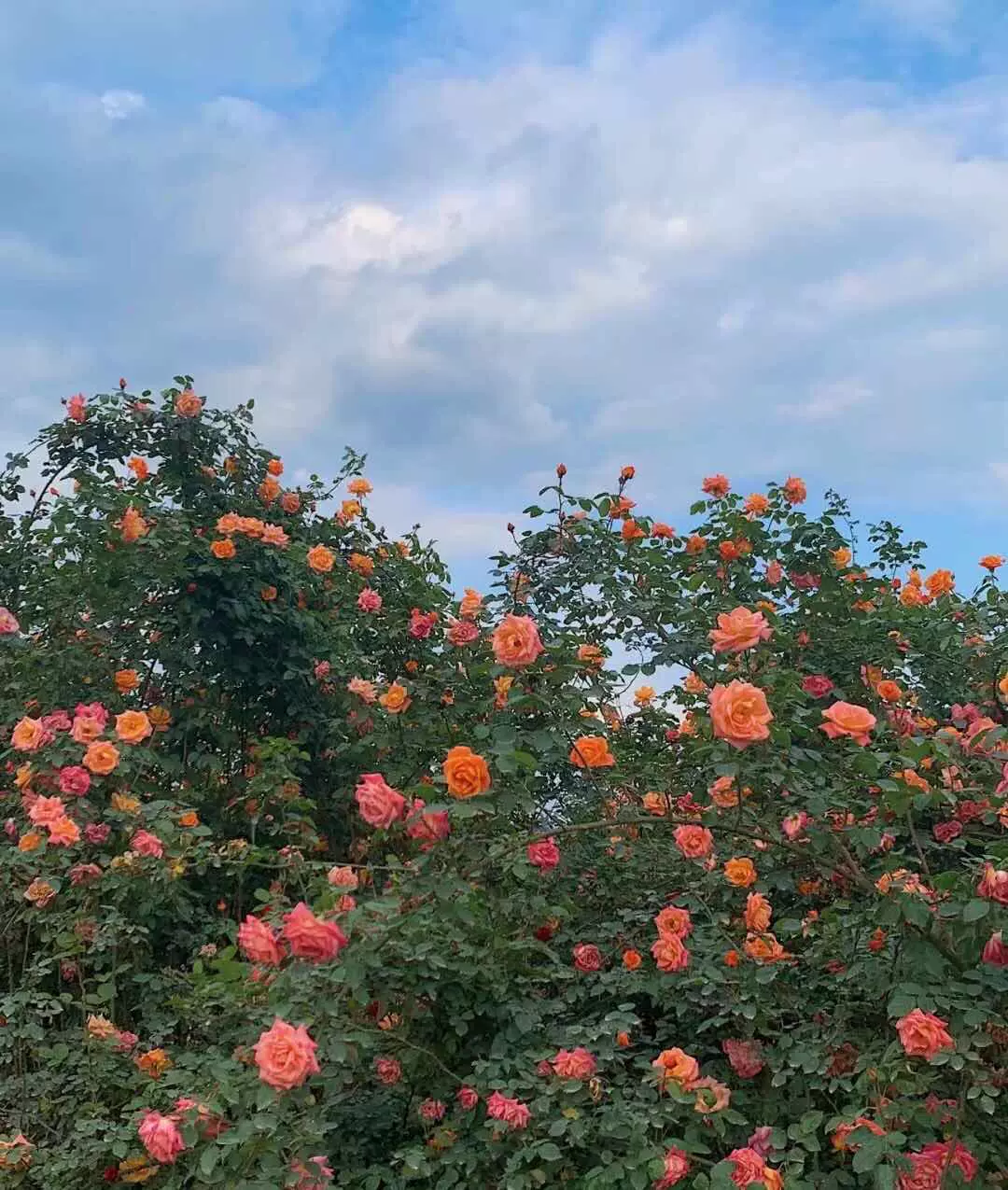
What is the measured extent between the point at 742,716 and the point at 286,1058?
983 mm

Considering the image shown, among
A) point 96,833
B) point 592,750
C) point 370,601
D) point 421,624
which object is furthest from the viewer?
point 370,601

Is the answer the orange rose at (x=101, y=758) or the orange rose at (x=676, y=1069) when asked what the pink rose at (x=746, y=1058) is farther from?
the orange rose at (x=101, y=758)

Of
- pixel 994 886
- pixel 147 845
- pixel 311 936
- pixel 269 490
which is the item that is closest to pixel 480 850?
pixel 311 936

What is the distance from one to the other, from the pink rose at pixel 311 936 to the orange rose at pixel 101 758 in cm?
141

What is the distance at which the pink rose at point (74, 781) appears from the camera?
2980 mm

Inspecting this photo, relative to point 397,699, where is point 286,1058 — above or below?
below

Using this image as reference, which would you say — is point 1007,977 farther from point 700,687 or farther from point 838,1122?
point 700,687

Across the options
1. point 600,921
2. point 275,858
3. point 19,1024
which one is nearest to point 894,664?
point 600,921

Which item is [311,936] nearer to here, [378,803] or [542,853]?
[378,803]

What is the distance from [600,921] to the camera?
277 cm

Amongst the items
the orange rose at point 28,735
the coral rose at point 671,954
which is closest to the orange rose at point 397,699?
the orange rose at point 28,735

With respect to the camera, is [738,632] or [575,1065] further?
[738,632]

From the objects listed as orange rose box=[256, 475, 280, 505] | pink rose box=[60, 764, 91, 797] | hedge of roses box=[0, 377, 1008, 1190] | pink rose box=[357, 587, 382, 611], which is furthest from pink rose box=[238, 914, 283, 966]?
orange rose box=[256, 475, 280, 505]

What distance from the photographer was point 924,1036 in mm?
1789
